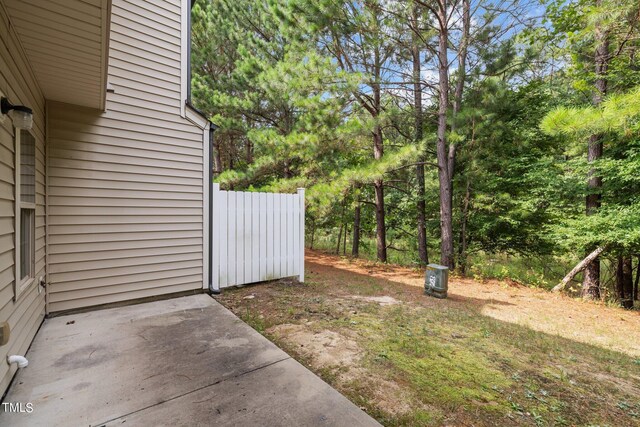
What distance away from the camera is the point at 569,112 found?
3.95 m

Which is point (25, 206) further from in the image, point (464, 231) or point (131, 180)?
point (464, 231)

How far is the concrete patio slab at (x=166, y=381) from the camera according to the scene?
5.33 feet

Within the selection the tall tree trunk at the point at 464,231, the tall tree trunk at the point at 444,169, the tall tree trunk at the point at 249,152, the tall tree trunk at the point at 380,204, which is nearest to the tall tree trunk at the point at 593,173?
the tall tree trunk at the point at 464,231

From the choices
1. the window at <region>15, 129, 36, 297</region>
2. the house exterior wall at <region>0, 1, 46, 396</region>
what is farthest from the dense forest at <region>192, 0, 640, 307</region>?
the house exterior wall at <region>0, 1, 46, 396</region>

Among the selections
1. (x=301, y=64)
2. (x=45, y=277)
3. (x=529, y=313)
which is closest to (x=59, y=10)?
(x=45, y=277)

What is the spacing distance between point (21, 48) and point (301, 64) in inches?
202

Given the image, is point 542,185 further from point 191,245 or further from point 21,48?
point 21,48

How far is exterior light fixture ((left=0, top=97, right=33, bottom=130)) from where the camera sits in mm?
1884

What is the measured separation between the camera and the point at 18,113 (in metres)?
1.93

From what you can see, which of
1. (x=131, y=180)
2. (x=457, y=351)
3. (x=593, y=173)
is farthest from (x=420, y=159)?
(x=131, y=180)

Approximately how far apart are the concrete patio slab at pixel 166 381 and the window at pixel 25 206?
Result: 661mm

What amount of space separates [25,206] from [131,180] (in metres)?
1.19

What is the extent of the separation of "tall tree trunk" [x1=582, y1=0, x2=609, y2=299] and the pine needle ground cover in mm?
1402

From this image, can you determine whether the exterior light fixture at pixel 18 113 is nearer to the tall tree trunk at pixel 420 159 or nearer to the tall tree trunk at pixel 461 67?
the tall tree trunk at pixel 461 67
